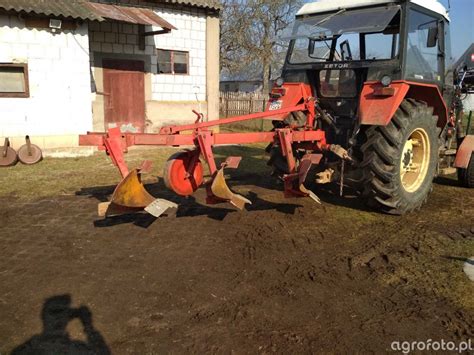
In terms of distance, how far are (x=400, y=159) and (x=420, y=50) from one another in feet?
4.94

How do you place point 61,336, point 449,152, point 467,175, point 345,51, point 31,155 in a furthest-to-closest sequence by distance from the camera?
point 31,155 → point 467,175 → point 449,152 → point 345,51 → point 61,336

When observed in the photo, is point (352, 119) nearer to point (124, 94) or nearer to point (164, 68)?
point (124, 94)

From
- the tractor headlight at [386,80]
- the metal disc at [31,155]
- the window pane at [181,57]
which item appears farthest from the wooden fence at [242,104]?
the tractor headlight at [386,80]

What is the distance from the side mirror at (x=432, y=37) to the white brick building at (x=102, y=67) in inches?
274

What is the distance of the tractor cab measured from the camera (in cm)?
505

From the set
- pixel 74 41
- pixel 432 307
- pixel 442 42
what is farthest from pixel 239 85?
pixel 432 307

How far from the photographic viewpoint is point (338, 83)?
5762mm

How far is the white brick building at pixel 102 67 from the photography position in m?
9.23

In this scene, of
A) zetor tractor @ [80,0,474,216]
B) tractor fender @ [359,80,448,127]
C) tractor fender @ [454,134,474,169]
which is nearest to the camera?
zetor tractor @ [80,0,474,216]

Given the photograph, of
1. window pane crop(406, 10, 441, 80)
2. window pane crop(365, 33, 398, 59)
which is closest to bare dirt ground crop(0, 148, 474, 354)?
window pane crop(406, 10, 441, 80)

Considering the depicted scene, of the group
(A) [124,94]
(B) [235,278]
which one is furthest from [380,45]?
(A) [124,94]

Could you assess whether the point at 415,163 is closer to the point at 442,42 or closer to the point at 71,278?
the point at 442,42

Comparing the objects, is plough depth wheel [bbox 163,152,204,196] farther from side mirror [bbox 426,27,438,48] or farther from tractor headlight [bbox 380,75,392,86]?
side mirror [bbox 426,27,438,48]

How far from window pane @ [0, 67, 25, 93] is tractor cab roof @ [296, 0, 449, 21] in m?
6.37
